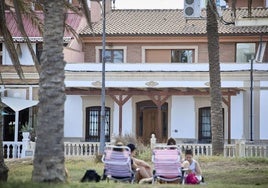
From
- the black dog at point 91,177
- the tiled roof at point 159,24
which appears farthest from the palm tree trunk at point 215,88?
the tiled roof at point 159,24

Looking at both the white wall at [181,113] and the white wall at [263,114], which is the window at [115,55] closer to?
the white wall at [181,113]

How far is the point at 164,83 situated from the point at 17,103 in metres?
7.73

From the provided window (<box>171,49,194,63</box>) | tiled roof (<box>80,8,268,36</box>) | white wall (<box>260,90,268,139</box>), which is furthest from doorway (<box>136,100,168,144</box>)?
white wall (<box>260,90,268,139</box>)

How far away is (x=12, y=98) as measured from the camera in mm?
34906

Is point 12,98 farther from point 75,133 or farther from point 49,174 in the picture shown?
point 49,174

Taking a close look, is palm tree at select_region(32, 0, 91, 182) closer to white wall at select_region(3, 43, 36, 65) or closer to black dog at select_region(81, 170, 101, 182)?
black dog at select_region(81, 170, 101, 182)

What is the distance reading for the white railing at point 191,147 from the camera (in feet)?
84.3

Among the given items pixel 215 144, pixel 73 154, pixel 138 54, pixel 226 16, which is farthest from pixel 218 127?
pixel 226 16

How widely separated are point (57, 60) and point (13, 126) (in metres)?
26.5

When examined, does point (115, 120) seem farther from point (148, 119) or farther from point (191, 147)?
point (191, 147)

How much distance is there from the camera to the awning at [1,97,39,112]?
33281 millimetres

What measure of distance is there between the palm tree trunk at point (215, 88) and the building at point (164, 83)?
334 inches

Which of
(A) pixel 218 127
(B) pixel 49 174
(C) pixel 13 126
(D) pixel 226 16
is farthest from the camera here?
(D) pixel 226 16

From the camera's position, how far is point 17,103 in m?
33.8
